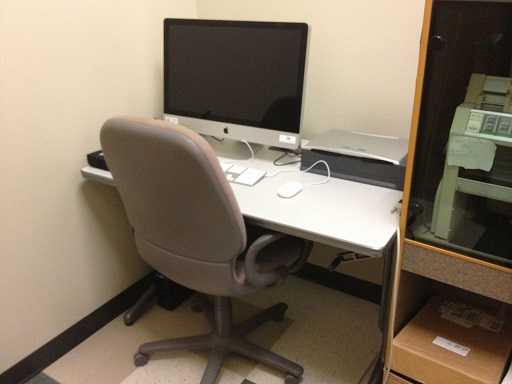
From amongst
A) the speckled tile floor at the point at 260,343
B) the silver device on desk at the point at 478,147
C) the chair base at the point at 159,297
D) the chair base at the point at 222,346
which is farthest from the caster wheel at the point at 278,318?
the silver device on desk at the point at 478,147

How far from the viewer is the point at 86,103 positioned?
1.73m

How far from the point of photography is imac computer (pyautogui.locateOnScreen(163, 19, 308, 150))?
64.5 inches

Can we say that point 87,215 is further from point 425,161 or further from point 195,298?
point 425,161

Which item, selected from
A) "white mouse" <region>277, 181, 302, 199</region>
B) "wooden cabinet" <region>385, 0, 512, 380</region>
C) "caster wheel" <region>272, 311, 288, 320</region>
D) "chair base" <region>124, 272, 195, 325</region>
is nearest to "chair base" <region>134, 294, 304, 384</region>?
"caster wheel" <region>272, 311, 288, 320</region>

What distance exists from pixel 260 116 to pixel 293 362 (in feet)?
3.01

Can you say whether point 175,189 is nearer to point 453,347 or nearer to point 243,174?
point 243,174

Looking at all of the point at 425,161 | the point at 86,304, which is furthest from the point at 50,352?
the point at 425,161

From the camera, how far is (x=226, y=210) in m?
1.25

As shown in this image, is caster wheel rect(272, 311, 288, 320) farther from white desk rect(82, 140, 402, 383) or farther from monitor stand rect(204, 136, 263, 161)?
monitor stand rect(204, 136, 263, 161)

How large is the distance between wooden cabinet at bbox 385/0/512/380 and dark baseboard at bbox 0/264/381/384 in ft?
2.78

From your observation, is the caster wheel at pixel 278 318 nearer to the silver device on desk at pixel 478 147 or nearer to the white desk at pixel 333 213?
the white desk at pixel 333 213

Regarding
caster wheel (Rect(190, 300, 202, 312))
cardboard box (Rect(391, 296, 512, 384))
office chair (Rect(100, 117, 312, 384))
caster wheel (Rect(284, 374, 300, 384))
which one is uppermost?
office chair (Rect(100, 117, 312, 384))

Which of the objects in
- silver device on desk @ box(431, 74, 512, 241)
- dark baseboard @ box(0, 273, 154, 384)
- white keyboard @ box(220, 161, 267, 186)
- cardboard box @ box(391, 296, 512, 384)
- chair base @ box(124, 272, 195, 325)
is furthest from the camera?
chair base @ box(124, 272, 195, 325)

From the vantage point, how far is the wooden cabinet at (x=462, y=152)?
117 cm
